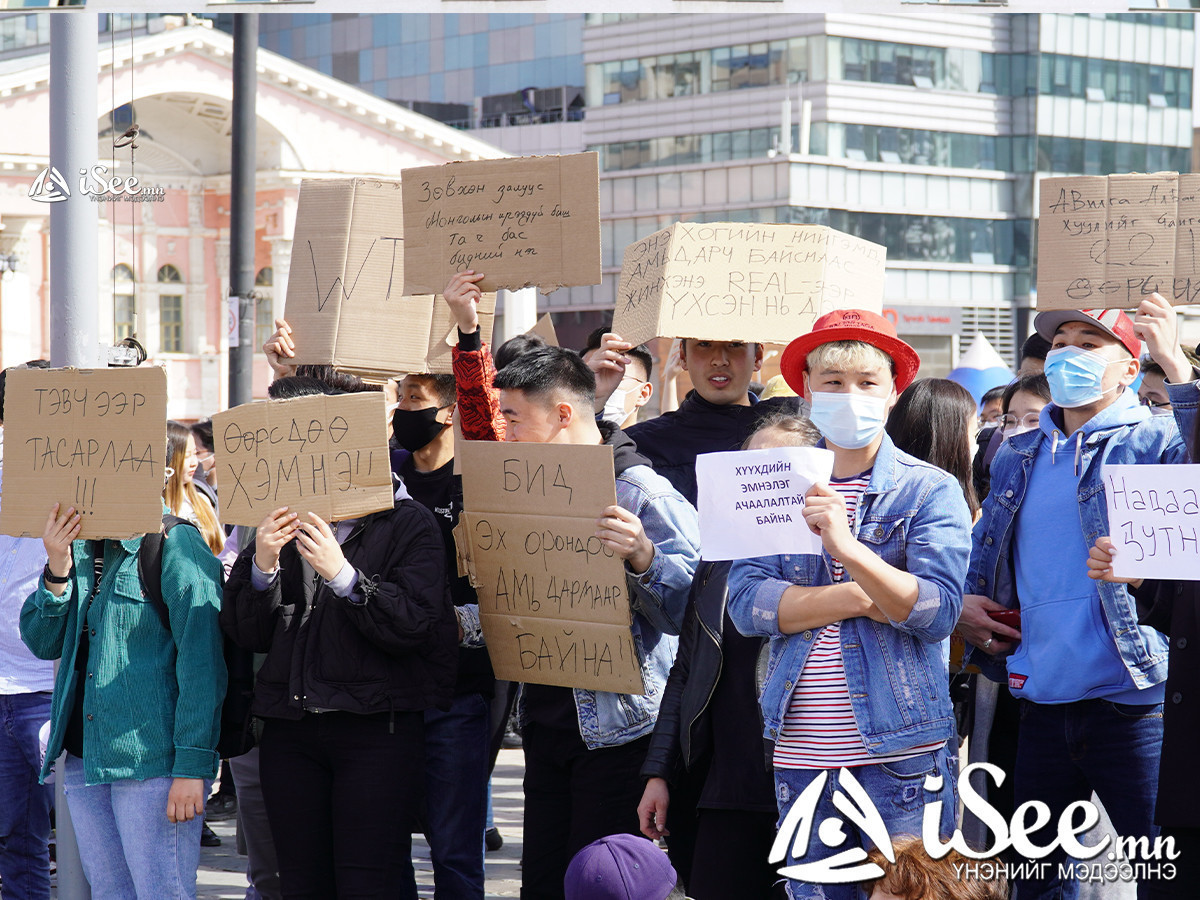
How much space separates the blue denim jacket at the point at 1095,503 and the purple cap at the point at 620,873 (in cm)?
165

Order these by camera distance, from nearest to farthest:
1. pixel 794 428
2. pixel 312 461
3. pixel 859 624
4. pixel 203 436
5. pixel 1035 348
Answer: pixel 859 624 → pixel 794 428 → pixel 312 461 → pixel 1035 348 → pixel 203 436

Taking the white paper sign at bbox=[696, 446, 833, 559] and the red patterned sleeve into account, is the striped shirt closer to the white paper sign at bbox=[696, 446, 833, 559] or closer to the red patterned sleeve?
the white paper sign at bbox=[696, 446, 833, 559]

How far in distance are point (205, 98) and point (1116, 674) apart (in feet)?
93.5

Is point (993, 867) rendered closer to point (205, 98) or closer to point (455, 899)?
point (455, 899)

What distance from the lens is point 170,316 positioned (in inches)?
1325

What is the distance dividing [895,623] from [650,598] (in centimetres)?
95

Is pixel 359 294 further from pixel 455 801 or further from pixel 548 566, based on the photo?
pixel 455 801

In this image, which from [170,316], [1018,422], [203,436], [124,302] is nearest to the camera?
[1018,422]

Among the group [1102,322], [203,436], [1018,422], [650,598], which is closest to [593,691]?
[650,598]

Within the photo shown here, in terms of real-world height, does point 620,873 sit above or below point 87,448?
below

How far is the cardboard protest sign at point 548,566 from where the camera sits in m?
4.25

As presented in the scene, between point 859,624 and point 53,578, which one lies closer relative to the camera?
point 859,624

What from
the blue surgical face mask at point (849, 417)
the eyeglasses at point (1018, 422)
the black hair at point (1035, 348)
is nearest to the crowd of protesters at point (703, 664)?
the blue surgical face mask at point (849, 417)

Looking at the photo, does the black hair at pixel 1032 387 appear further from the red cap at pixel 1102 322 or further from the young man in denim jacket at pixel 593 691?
the young man in denim jacket at pixel 593 691
